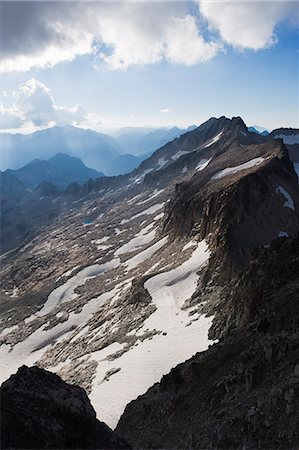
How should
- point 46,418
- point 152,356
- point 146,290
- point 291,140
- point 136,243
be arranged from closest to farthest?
point 46,418, point 152,356, point 146,290, point 136,243, point 291,140

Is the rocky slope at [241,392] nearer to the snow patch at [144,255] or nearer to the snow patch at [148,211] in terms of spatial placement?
the snow patch at [144,255]

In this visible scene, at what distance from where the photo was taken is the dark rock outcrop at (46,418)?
12.0 metres

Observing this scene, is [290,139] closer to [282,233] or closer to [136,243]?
[136,243]

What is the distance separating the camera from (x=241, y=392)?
57.5 ft

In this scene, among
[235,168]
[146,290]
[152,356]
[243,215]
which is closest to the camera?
[152,356]

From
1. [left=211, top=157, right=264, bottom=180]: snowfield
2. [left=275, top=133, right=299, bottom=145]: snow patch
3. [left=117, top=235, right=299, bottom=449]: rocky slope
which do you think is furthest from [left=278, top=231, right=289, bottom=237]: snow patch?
[left=275, top=133, right=299, bottom=145]: snow patch

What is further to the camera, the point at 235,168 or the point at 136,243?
the point at 136,243

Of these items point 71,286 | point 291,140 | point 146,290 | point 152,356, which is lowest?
point 152,356

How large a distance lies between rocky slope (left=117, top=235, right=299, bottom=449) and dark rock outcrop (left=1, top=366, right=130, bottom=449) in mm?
4426

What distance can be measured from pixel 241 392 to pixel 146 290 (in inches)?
1151

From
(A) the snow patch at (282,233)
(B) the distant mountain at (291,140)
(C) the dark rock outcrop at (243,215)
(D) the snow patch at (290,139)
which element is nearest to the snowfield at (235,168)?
(C) the dark rock outcrop at (243,215)

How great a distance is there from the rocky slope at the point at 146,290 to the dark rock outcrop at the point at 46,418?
12289mm

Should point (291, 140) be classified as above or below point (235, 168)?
above

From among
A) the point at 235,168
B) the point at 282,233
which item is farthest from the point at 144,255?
the point at 282,233
